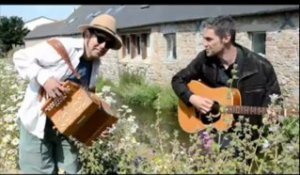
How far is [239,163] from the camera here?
11.8ft

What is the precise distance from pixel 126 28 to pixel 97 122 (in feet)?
68.7

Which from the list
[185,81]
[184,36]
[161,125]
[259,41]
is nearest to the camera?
[185,81]

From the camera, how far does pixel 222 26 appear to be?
469 cm

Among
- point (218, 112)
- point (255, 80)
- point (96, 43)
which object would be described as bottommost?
point (218, 112)

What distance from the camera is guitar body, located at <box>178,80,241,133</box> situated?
4.73m

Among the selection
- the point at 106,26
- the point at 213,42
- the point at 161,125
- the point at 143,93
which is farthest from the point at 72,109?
the point at 143,93

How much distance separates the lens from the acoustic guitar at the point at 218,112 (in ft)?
14.9

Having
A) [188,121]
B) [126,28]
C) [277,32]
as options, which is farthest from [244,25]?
[188,121]

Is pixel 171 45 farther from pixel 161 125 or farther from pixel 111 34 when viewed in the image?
pixel 111 34

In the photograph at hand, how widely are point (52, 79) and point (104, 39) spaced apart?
1.38 feet

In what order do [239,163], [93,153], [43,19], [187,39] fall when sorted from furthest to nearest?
[43,19] → [187,39] → [93,153] → [239,163]

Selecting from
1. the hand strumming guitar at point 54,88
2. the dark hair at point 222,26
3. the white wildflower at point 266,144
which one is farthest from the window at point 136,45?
the white wildflower at point 266,144

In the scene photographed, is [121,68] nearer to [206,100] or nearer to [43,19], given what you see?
[206,100]

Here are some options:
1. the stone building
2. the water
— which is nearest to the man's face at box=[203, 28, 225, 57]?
the water
